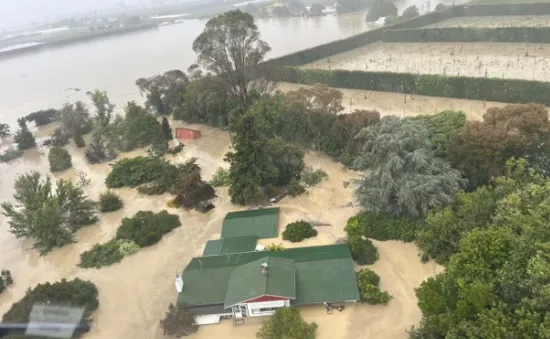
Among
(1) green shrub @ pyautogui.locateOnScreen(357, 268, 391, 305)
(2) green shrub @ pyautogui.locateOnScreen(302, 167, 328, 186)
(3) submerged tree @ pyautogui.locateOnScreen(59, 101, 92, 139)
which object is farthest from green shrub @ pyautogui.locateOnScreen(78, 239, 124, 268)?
(3) submerged tree @ pyautogui.locateOnScreen(59, 101, 92, 139)

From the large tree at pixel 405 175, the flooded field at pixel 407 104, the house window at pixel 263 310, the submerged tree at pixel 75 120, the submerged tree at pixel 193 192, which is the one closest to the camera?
the house window at pixel 263 310

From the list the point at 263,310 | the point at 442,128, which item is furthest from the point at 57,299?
the point at 442,128

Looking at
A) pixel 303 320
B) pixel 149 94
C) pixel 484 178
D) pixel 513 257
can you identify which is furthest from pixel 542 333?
pixel 149 94

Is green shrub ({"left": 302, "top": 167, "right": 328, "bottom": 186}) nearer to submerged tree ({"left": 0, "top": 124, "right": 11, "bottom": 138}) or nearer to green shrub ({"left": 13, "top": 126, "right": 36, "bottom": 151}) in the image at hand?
green shrub ({"left": 13, "top": 126, "right": 36, "bottom": 151})

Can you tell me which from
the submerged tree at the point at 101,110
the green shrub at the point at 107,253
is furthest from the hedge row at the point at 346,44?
the green shrub at the point at 107,253

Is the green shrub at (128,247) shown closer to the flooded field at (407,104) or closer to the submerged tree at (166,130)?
the submerged tree at (166,130)

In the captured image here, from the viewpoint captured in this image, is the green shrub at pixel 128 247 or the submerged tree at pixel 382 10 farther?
the submerged tree at pixel 382 10

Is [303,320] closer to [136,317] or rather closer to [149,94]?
[136,317]
